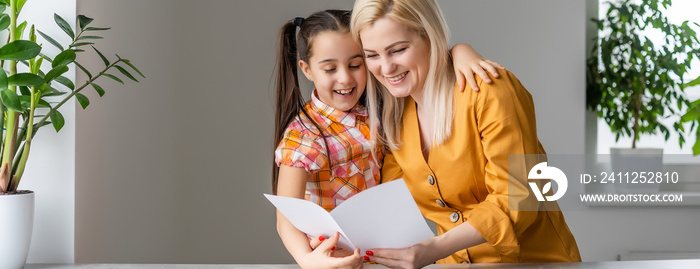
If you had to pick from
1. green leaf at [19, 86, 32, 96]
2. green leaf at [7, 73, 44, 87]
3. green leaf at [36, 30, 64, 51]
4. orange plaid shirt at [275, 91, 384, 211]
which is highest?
green leaf at [36, 30, 64, 51]

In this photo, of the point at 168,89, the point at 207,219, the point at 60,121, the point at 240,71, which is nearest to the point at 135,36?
the point at 168,89

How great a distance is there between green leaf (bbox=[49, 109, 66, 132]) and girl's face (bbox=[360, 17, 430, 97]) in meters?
0.75

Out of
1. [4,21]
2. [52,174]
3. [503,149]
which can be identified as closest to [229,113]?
[52,174]

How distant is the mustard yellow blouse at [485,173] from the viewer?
4.46ft

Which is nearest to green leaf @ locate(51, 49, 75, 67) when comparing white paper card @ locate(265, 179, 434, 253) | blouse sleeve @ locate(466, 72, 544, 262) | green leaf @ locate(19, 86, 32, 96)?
green leaf @ locate(19, 86, 32, 96)

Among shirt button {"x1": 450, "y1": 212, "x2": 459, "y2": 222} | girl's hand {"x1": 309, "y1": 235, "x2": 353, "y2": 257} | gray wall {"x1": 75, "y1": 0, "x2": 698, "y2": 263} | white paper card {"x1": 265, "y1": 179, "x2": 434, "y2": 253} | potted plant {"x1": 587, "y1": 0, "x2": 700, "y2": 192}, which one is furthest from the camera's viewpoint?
potted plant {"x1": 587, "y1": 0, "x2": 700, "y2": 192}

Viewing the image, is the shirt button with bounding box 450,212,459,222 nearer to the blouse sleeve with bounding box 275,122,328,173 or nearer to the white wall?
the blouse sleeve with bounding box 275,122,328,173

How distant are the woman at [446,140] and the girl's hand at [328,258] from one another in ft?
0.17

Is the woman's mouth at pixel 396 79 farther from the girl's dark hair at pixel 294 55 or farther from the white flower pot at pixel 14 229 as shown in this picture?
the white flower pot at pixel 14 229

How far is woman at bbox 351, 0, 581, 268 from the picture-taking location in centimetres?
135

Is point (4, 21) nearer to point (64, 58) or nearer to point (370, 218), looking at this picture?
point (64, 58)

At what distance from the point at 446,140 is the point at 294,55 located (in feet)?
1.55

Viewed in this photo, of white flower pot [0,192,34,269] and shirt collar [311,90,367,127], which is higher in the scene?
shirt collar [311,90,367,127]

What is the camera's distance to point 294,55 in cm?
166
